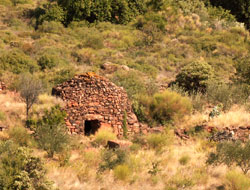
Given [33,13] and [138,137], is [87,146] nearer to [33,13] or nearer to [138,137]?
[138,137]

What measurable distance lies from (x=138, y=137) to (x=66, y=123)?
2872 millimetres

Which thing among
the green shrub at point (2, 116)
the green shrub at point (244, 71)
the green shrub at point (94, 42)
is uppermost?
the green shrub at point (244, 71)

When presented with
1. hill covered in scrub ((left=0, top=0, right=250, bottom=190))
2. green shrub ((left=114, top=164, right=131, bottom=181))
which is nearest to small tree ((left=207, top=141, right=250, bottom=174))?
hill covered in scrub ((left=0, top=0, right=250, bottom=190))

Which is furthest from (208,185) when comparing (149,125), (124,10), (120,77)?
(124,10)

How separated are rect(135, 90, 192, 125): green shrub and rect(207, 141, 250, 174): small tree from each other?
4.42 m

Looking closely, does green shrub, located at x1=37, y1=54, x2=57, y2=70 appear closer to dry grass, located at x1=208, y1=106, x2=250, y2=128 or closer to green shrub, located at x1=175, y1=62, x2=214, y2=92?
green shrub, located at x1=175, y1=62, x2=214, y2=92

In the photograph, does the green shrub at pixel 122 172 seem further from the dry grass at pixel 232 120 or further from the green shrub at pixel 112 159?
the dry grass at pixel 232 120

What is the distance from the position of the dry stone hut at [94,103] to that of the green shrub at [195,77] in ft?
23.3

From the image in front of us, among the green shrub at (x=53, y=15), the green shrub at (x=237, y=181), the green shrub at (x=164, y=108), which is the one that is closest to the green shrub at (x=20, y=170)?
the green shrub at (x=237, y=181)

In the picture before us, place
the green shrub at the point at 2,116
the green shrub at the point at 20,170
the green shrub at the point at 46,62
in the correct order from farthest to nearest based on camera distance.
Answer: the green shrub at the point at 46,62, the green shrub at the point at 2,116, the green shrub at the point at 20,170

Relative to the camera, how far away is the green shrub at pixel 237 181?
26.3ft

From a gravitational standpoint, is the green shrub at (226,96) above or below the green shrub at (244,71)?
below

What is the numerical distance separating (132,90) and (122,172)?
818cm

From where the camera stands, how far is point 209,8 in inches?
1570
